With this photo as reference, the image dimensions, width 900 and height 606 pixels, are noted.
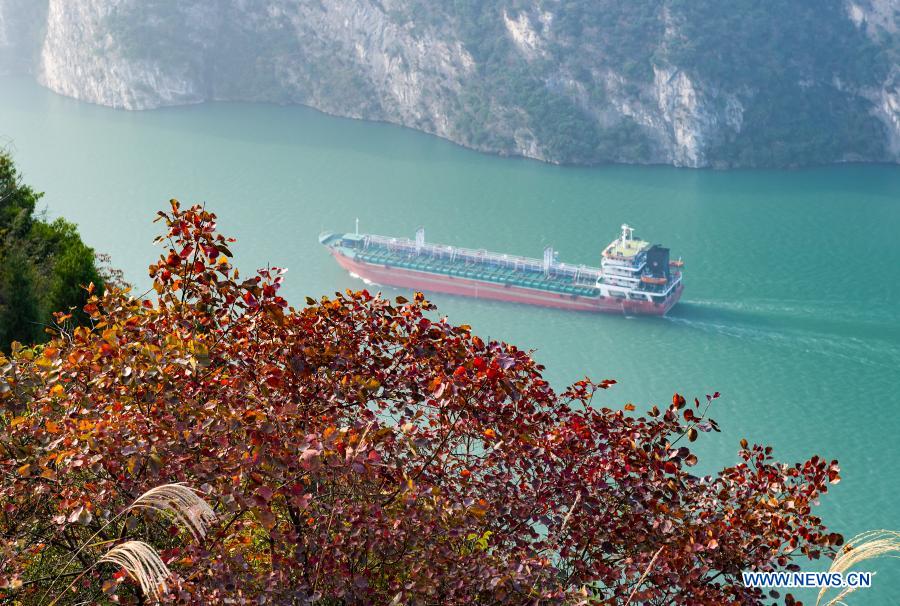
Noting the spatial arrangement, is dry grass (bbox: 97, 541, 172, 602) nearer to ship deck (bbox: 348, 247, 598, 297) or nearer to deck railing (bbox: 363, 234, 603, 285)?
ship deck (bbox: 348, 247, 598, 297)

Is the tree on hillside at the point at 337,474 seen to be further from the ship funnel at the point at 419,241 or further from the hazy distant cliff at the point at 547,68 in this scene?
the hazy distant cliff at the point at 547,68

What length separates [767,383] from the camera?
2977 centimetres

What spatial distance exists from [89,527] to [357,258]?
32642mm

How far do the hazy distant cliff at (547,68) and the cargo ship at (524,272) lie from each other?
58.3 feet

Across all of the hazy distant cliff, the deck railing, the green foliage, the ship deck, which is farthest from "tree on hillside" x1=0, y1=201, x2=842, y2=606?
the hazy distant cliff

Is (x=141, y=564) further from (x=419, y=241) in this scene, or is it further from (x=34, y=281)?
(x=419, y=241)

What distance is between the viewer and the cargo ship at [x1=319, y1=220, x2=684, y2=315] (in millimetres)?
35781

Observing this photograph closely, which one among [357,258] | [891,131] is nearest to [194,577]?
[357,258]

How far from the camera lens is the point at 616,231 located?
41.5 meters

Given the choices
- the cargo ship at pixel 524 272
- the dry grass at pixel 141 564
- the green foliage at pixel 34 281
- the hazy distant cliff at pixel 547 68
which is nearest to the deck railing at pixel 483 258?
the cargo ship at pixel 524 272

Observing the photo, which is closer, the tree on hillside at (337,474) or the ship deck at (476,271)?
the tree on hillside at (337,474)

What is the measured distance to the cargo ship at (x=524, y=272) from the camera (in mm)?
35781

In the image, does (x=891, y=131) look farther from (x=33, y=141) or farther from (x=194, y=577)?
(x=194, y=577)

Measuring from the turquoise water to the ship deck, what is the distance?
Result: 97 cm
